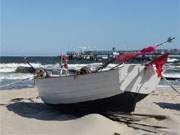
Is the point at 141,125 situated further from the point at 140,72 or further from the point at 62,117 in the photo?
the point at 62,117

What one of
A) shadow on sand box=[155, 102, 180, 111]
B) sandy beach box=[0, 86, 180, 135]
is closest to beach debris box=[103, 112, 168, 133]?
sandy beach box=[0, 86, 180, 135]

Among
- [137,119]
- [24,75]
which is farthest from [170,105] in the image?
[24,75]

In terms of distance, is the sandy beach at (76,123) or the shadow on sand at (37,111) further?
the shadow on sand at (37,111)

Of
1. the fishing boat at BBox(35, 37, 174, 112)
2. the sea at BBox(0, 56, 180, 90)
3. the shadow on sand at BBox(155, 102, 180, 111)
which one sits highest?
the fishing boat at BBox(35, 37, 174, 112)

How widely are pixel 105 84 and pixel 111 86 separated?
0.59 ft

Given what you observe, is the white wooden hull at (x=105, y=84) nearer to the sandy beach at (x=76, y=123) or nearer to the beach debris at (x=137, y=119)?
the sandy beach at (x=76, y=123)

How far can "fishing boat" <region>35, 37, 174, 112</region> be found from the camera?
11766 millimetres

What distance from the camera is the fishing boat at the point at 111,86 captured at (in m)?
11.8

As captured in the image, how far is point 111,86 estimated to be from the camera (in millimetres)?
11844

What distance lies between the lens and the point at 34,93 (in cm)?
2041

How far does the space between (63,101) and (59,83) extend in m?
0.67

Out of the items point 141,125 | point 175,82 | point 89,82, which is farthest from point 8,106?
point 175,82

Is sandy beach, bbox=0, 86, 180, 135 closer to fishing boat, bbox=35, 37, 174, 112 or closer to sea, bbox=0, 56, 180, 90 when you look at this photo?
fishing boat, bbox=35, 37, 174, 112

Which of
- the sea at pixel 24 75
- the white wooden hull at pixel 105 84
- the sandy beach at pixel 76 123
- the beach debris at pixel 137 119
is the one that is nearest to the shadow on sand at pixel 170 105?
the sandy beach at pixel 76 123
